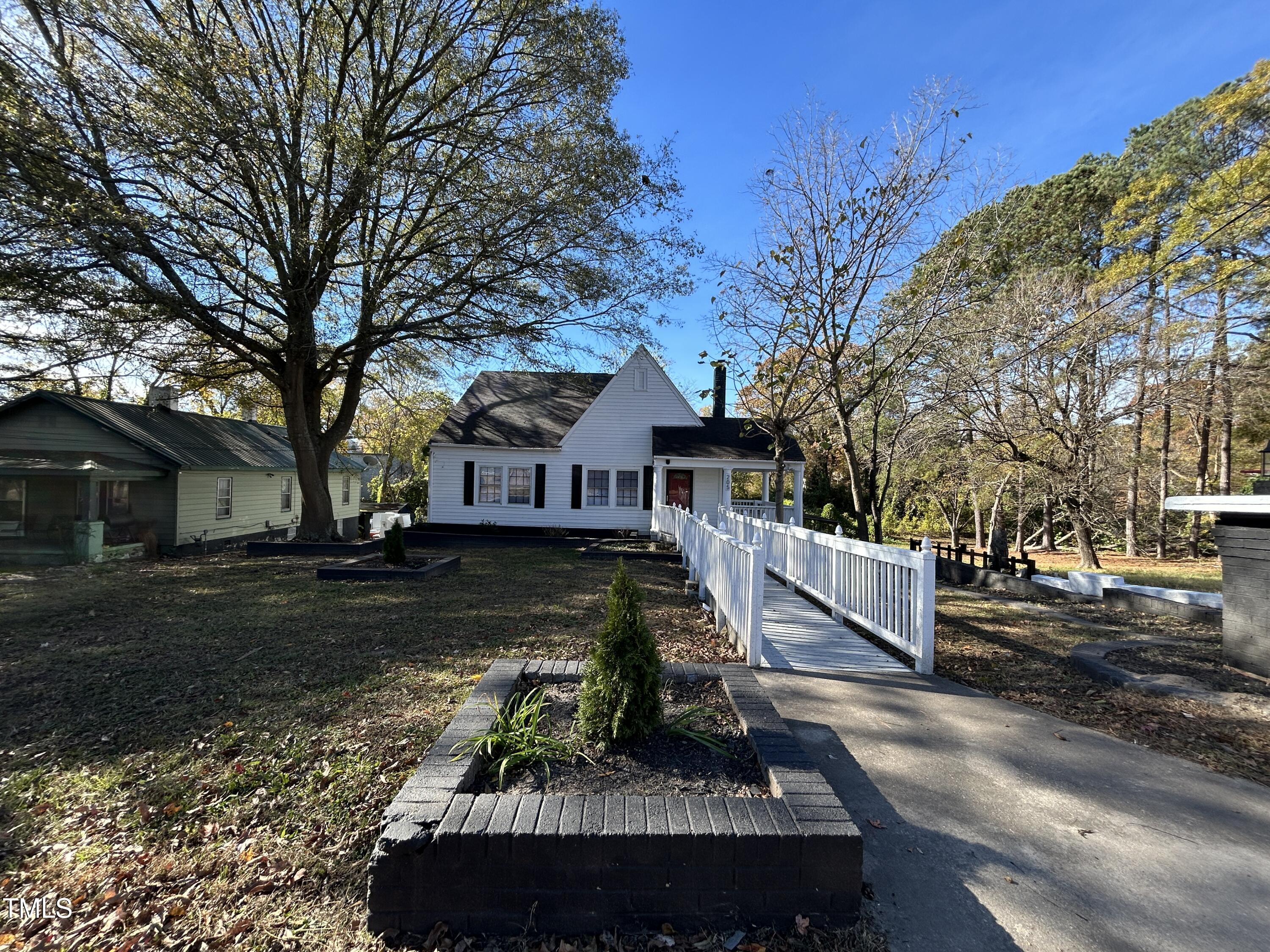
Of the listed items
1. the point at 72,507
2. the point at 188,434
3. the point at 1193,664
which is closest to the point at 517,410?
the point at 188,434

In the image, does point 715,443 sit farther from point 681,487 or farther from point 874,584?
point 874,584

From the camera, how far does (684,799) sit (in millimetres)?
2230

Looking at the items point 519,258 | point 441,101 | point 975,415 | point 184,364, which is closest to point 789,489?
point 975,415

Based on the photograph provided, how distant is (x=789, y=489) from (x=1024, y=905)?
2142cm

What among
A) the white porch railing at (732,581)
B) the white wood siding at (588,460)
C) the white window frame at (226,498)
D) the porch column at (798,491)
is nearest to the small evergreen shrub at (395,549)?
the white porch railing at (732,581)

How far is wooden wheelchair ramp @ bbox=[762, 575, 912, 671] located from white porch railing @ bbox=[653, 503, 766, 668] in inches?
9.9

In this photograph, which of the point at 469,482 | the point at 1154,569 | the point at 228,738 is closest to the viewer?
the point at 228,738

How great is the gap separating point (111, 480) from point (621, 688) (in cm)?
1607

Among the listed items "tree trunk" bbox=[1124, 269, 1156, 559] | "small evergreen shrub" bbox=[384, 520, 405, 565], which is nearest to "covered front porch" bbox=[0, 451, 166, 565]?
"small evergreen shrub" bbox=[384, 520, 405, 565]

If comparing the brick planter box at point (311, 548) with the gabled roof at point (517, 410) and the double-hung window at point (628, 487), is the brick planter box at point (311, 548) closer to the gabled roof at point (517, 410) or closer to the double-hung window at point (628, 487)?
the gabled roof at point (517, 410)

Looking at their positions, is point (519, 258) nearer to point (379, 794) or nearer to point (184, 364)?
point (184, 364)

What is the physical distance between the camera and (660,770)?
2.59m

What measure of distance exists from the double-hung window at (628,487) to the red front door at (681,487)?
1.09 m

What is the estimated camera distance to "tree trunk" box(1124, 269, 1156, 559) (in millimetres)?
13680
